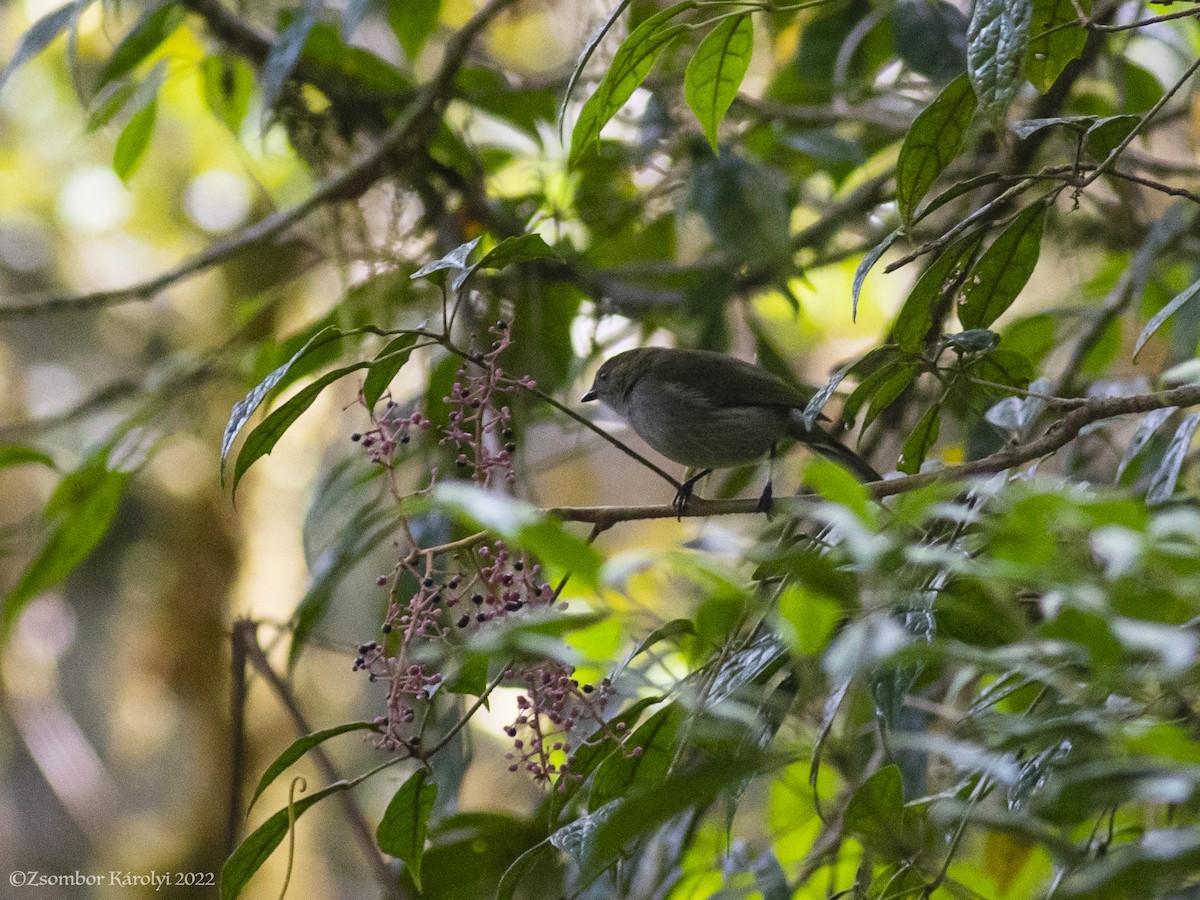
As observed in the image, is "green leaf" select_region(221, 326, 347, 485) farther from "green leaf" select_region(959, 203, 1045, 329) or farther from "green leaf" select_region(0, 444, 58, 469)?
"green leaf" select_region(0, 444, 58, 469)

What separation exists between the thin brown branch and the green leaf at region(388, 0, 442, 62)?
9cm

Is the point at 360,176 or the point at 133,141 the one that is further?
the point at 360,176

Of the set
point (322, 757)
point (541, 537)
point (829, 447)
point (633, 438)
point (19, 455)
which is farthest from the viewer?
point (633, 438)

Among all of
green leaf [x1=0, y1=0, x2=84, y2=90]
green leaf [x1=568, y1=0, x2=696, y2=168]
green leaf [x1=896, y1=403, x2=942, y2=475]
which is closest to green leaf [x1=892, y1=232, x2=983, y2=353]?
green leaf [x1=896, y1=403, x2=942, y2=475]

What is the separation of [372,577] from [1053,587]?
6.47 m

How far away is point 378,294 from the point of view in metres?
3.01

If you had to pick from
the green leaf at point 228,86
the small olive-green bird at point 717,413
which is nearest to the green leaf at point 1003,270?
the small olive-green bird at point 717,413

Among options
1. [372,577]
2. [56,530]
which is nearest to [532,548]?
[56,530]

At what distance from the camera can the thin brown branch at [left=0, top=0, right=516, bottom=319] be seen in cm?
278

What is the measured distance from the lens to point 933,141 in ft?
5.05

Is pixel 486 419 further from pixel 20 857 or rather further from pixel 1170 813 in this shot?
pixel 20 857

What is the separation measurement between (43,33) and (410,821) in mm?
1804

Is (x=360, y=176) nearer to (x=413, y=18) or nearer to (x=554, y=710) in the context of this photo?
(x=413, y=18)

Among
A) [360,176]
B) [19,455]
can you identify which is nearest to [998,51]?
[360,176]
